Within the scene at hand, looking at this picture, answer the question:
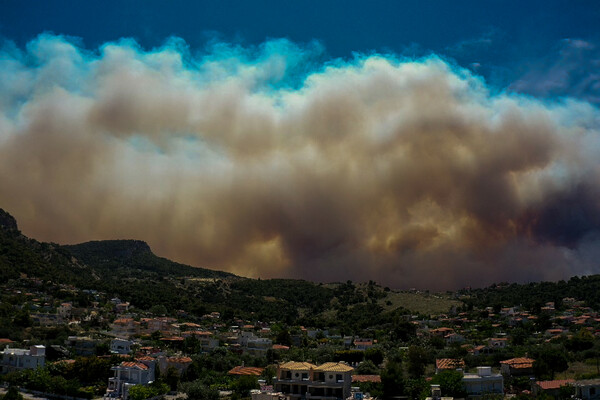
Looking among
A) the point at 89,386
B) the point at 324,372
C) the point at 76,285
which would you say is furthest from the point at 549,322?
the point at 76,285

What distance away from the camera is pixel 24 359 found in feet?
248

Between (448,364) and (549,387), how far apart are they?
59.5 ft

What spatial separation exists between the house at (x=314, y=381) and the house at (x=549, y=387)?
19.6m

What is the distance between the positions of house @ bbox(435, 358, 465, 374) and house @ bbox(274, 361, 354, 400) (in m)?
14.9

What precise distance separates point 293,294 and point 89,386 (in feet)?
403

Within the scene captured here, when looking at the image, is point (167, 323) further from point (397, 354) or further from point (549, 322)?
point (549, 322)

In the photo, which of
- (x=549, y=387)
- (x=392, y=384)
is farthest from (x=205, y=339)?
(x=549, y=387)

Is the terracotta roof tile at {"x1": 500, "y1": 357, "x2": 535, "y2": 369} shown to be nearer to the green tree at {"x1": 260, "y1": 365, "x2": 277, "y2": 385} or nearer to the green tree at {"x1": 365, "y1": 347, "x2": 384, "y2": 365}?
the green tree at {"x1": 365, "y1": 347, "x2": 384, "y2": 365}

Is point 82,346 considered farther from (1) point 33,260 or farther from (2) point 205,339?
(1) point 33,260

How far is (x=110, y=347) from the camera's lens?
88750mm

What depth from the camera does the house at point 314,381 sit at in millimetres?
64062

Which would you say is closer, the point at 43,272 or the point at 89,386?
the point at 89,386

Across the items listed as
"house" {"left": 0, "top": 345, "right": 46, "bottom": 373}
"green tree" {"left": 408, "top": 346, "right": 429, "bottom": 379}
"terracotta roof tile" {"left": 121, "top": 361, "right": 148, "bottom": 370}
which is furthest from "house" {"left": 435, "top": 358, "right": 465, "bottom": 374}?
"house" {"left": 0, "top": 345, "right": 46, "bottom": 373}

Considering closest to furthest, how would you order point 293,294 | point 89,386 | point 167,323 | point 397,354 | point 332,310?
point 89,386, point 397,354, point 167,323, point 332,310, point 293,294
